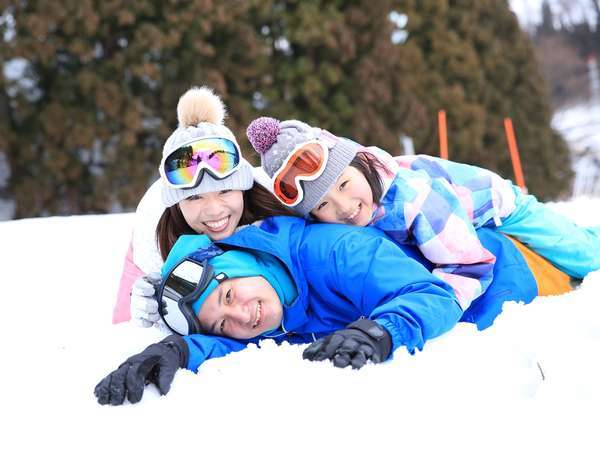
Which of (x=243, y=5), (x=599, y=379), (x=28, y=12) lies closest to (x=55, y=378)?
(x=599, y=379)

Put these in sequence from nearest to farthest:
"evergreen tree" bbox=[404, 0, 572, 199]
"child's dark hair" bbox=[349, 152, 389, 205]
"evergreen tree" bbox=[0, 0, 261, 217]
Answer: "child's dark hair" bbox=[349, 152, 389, 205]
"evergreen tree" bbox=[0, 0, 261, 217]
"evergreen tree" bbox=[404, 0, 572, 199]

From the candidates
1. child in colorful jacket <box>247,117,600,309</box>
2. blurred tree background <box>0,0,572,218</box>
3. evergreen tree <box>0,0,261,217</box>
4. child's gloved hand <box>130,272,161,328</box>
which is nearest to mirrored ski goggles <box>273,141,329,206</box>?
child in colorful jacket <box>247,117,600,309</box>

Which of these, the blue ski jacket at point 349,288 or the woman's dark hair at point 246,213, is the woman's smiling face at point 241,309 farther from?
the woman's dark hair at point 246,213

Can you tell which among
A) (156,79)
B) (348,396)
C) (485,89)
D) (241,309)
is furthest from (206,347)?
(485,89)

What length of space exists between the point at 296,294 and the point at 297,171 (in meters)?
0.47

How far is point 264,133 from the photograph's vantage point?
8.03 feet

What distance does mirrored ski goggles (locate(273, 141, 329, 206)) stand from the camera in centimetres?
241

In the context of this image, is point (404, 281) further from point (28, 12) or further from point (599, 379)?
point (28, 12)

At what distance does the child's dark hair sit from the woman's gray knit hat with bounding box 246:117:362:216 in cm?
6

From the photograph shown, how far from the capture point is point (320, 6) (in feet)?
33.5

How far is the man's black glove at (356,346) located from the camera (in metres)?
1.63

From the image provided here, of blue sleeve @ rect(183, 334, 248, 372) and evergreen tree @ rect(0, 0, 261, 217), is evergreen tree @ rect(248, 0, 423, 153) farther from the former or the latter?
blue sleeve @ rect(183, 334, 248, 372)

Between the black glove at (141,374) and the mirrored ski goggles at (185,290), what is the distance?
20 cm

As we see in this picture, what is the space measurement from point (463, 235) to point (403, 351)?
0.80 m
